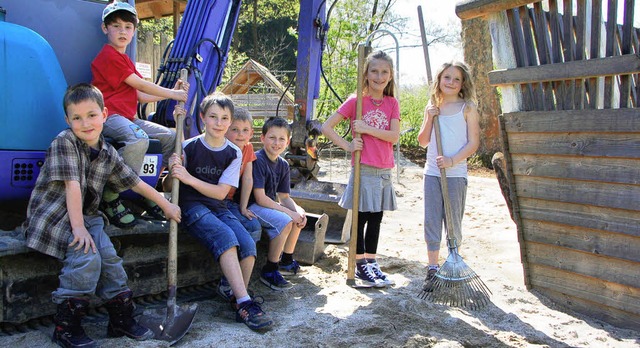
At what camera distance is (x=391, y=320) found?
3373 millimetres

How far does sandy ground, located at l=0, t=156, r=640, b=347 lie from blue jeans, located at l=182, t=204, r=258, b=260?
40cm

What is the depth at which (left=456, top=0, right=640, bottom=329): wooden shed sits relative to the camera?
341 centimetres

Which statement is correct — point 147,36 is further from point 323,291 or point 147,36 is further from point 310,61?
point 323,291

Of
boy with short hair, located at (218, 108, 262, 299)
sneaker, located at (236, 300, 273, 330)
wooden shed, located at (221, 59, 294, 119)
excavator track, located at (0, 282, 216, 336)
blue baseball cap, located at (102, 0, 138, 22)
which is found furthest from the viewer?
wooden shed, located at (221, 59, 294, 119)

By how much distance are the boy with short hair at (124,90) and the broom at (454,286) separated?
69.6 inches

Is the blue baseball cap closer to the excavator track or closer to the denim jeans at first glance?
the denim jeans

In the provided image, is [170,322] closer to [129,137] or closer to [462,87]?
[129,137]

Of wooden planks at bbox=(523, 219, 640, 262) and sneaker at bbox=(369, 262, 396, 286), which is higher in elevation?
wooden planks at bbox=(523, 219, 640, 262)

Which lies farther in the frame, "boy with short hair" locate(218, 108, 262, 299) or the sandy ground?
"boy with short hair" locate(218, 108, 262, 299)

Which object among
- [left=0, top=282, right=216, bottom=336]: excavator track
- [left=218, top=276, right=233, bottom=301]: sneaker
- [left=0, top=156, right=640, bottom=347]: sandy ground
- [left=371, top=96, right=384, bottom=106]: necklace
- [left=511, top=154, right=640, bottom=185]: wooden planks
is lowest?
[left=0, top=156, right=640, bottom=347]: sandy ground

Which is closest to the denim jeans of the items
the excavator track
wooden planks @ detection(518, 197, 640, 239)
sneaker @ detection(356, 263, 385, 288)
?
the excavator track

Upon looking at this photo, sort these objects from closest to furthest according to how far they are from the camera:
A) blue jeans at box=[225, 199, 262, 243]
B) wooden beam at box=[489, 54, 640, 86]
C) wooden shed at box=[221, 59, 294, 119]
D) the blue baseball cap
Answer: wooden beam at box=[489, 54, 640, 86]
the blue baseball cap
blue jeans at box=[225, 199, 262, 243]
wooden shed at box=[221, 59, 294, 119]

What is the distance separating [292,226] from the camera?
13.7ft

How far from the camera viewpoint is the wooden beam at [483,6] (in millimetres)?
3789
